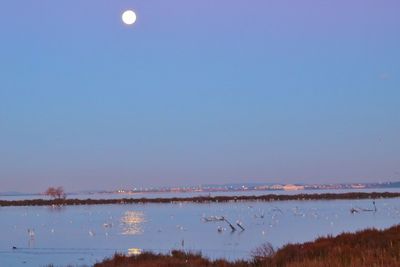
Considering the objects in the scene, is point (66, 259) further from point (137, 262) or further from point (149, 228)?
point (149, 228)

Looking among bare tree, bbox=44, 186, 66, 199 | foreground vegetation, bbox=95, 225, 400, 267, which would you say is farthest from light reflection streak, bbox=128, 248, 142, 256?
bare tree, bbox=44, 186, 66, 199

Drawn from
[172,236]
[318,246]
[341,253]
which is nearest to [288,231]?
[172,236]

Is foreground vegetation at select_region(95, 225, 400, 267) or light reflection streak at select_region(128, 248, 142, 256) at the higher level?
foreground vegetation at select_region(95, 225, 400, 267)

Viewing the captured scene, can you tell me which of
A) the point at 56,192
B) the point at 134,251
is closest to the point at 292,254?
the point at 134,251

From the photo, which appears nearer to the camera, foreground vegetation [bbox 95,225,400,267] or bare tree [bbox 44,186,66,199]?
foreground vegetation [bbox 95,225,400,267]

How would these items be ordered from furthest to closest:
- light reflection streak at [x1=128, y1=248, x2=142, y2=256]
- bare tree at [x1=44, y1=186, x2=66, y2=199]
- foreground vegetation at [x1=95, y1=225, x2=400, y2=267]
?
bare tree at [x1=44, y1=186, x2=66, y2=199]
light reflection streak at [x1=128, y1=248, x2=142, y2=256]
foreground vegetation at [x1=95, y1=225, x2=400, y2=267]

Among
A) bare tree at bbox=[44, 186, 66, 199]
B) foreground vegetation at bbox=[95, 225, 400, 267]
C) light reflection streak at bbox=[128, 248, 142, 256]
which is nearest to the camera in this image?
foreground vegetation at bbox=[95, 225, 400, 267]

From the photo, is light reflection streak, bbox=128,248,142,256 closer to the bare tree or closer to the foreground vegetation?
the foreground vegetation

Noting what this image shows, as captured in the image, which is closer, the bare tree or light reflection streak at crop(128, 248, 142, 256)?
light reflection streak at crop(128, 248, 142, 256)

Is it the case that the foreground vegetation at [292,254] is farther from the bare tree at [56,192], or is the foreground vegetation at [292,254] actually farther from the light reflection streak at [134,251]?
the bare tree at [56,192]

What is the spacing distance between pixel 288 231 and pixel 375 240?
64.9ft

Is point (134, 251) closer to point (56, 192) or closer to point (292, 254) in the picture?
point (292, 254)

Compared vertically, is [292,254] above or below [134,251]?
above

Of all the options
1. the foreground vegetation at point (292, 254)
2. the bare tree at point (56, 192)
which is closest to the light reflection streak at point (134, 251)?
the foreground vegetation at point (292, 254)
